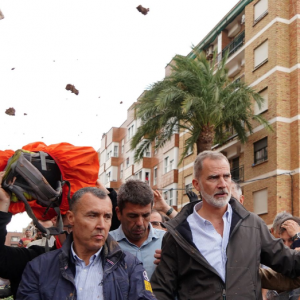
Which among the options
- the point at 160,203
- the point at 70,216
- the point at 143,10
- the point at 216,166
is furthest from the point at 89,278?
the point at 143,10

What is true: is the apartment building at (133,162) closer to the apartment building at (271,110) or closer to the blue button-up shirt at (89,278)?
the apartment building at (271,110)

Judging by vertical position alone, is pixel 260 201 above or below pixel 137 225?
above

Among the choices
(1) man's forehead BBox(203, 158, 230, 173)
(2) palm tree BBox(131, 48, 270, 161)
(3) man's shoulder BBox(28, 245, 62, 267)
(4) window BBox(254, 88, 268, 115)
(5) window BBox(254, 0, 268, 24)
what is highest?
(5) window BBox(254, 0, 268, 24)

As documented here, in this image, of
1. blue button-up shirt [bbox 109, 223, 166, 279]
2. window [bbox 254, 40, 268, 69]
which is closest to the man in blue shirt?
blue button-up shirt [bbox 109, 223, 166, 279]

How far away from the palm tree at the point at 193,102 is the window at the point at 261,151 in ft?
10.6

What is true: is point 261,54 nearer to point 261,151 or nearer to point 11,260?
point 261,151

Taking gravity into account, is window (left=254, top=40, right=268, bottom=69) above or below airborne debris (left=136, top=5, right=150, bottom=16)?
above

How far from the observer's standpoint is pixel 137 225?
13.0 ft

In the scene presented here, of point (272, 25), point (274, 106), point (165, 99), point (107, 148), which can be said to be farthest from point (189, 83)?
point (107, 148)

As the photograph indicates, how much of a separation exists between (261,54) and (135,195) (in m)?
24.7

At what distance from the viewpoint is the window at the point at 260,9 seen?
27609 millimetres

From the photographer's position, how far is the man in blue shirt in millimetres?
3971

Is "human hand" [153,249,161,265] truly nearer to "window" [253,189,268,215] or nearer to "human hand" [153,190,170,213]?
"human hand" [153,190,170,213]

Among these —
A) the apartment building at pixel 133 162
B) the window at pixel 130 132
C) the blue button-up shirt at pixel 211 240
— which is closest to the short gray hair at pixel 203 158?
the blue button-up shirt at pixel 211 240
